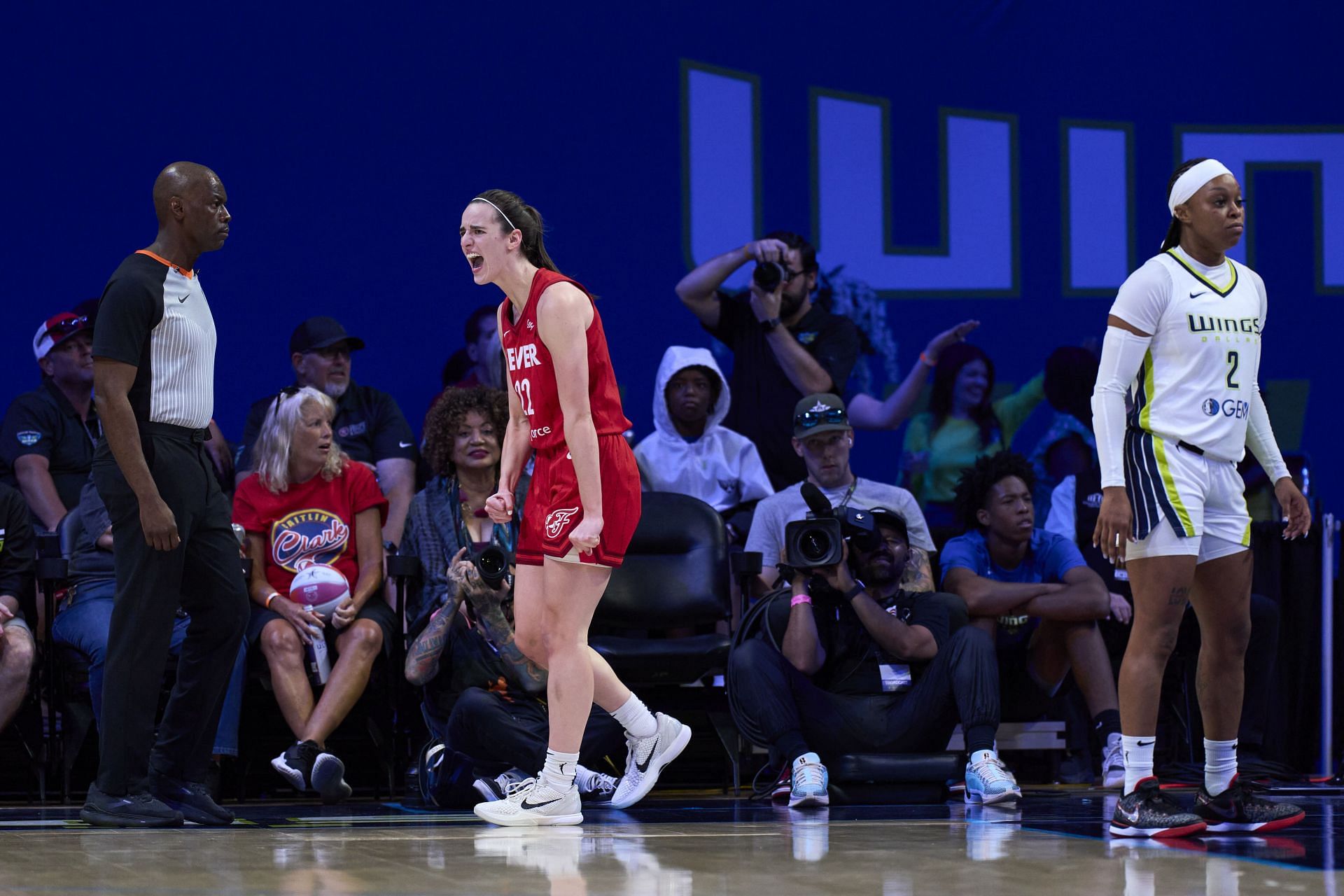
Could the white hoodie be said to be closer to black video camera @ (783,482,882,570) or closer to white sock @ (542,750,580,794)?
black video camera @ (783,482,882,570)

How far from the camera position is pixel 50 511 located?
555 cm

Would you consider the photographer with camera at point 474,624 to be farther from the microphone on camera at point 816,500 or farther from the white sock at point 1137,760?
the white sock at point 1137,760

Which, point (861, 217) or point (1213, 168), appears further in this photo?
point (861, 217)

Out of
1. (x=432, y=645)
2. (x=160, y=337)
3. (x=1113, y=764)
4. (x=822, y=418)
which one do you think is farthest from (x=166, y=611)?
(x=1113, y=764)

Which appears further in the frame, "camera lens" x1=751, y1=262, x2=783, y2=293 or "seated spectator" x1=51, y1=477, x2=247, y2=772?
"camera lens" x1=751, y1=262, x2=783, y2=293

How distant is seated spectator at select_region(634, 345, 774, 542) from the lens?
604cm

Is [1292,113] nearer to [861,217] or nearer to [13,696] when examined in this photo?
[861,217]

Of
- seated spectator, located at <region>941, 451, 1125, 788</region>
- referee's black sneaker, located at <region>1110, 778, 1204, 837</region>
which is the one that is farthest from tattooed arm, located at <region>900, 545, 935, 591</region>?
referee's black sneaker, located at <region>1110, 778, 1204, 837</region>

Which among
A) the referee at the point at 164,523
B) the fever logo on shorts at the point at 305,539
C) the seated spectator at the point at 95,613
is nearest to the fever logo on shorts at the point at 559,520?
the referee at the point at 164,523

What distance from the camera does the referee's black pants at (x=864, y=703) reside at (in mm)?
4746

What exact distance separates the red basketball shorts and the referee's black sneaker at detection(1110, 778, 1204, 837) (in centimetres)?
126

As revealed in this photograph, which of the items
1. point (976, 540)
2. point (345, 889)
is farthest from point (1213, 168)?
point (345, 889)

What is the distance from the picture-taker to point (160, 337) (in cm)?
397

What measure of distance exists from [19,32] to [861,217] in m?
3.55
